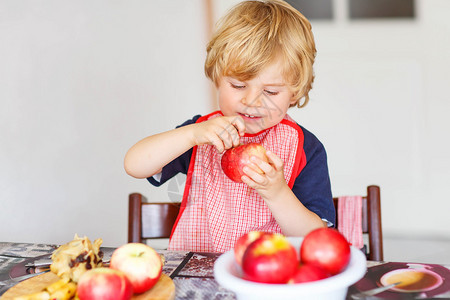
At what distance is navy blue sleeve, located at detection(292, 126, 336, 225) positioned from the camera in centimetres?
131

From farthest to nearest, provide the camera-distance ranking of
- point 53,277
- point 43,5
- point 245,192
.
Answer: point 43,5 < point 245,192 < point 53,277

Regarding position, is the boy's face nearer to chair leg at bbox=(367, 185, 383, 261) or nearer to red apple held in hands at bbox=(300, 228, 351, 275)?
chair leg at bbox=(367, 185, 383, 261)

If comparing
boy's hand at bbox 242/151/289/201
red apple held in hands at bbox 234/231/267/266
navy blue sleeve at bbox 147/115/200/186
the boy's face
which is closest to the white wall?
navy blue sleeve at bbox 147/115/200/186

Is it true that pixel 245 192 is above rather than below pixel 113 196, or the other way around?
above

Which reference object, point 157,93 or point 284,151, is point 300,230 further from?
point 157,93

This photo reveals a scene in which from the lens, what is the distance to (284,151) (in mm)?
1425

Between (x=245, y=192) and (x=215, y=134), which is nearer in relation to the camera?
(x=215, y=134)

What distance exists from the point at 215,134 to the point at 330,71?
1.97 metres

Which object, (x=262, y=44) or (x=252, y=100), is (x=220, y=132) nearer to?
(x=252, y=100)

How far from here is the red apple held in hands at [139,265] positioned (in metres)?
0.81

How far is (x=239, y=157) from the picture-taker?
1165mm

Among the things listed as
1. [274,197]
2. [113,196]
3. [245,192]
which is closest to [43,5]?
[113,196]

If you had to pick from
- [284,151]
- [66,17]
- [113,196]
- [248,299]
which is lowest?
[113,196]

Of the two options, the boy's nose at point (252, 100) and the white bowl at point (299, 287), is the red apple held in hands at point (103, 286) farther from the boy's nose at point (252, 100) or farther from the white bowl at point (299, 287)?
the boy's nose at point (252, 100)
